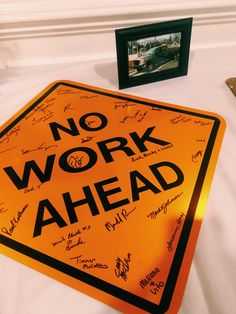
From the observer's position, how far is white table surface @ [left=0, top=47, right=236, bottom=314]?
46 cm

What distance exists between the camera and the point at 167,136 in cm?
70

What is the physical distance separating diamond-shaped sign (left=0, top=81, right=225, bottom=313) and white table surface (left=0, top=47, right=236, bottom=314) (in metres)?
0.02

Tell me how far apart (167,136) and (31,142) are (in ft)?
1.11

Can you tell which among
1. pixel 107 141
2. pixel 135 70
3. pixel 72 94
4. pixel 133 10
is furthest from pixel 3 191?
pixel 133 10

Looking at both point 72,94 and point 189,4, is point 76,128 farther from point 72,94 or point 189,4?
point 189,4
